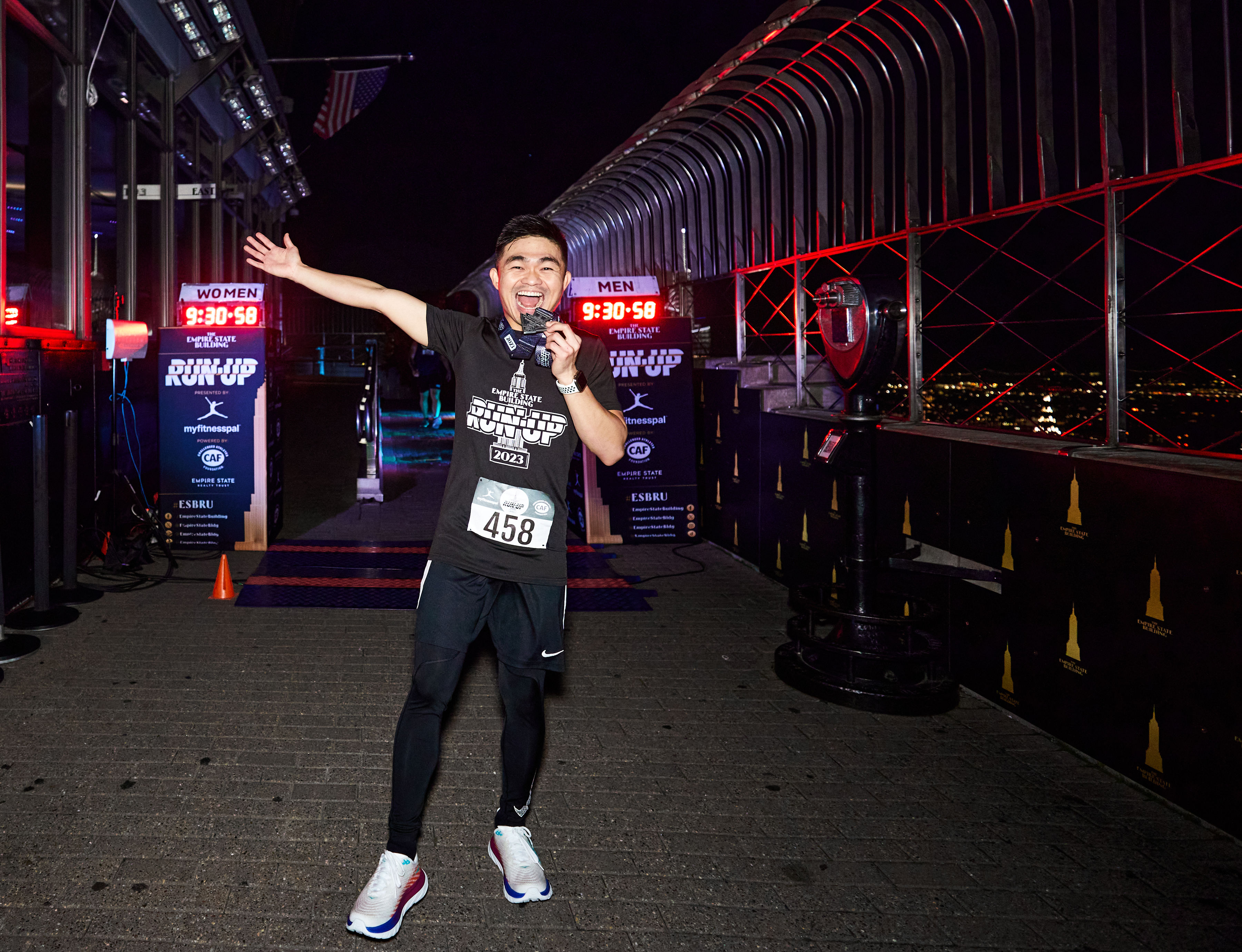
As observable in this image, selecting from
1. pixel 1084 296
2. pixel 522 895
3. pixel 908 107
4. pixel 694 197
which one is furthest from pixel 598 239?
pixel 522 895

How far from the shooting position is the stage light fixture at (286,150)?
17.5 metres

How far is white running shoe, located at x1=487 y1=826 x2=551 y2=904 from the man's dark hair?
1810 mm

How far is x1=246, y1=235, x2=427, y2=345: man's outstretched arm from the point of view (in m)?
2.72

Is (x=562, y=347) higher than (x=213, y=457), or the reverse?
(x=562, y=347)

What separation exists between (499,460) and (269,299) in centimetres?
1955

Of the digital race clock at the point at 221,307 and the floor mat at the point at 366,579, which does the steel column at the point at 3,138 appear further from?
the digital race clock at the point at 221,307

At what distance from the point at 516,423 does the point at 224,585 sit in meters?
4.74

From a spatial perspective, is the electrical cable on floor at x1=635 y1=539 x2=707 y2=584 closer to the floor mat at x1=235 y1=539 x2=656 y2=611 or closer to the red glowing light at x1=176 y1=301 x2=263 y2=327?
the floor mat at x1=235 y1=539 x2=656 y2=611

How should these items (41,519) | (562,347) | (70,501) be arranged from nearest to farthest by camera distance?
(562,347) < (41,519) < (70,501)

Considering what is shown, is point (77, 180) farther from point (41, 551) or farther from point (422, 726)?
point (422, 726)

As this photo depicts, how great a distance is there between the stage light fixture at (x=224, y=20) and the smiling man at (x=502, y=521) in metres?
9.85

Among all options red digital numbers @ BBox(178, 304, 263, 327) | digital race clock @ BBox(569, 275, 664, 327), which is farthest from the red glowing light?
digital race clock @ BBox(569, 275, 664, 327)

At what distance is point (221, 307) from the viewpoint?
849cm

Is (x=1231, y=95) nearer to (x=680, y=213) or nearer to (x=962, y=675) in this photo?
(x=962, y=675)
